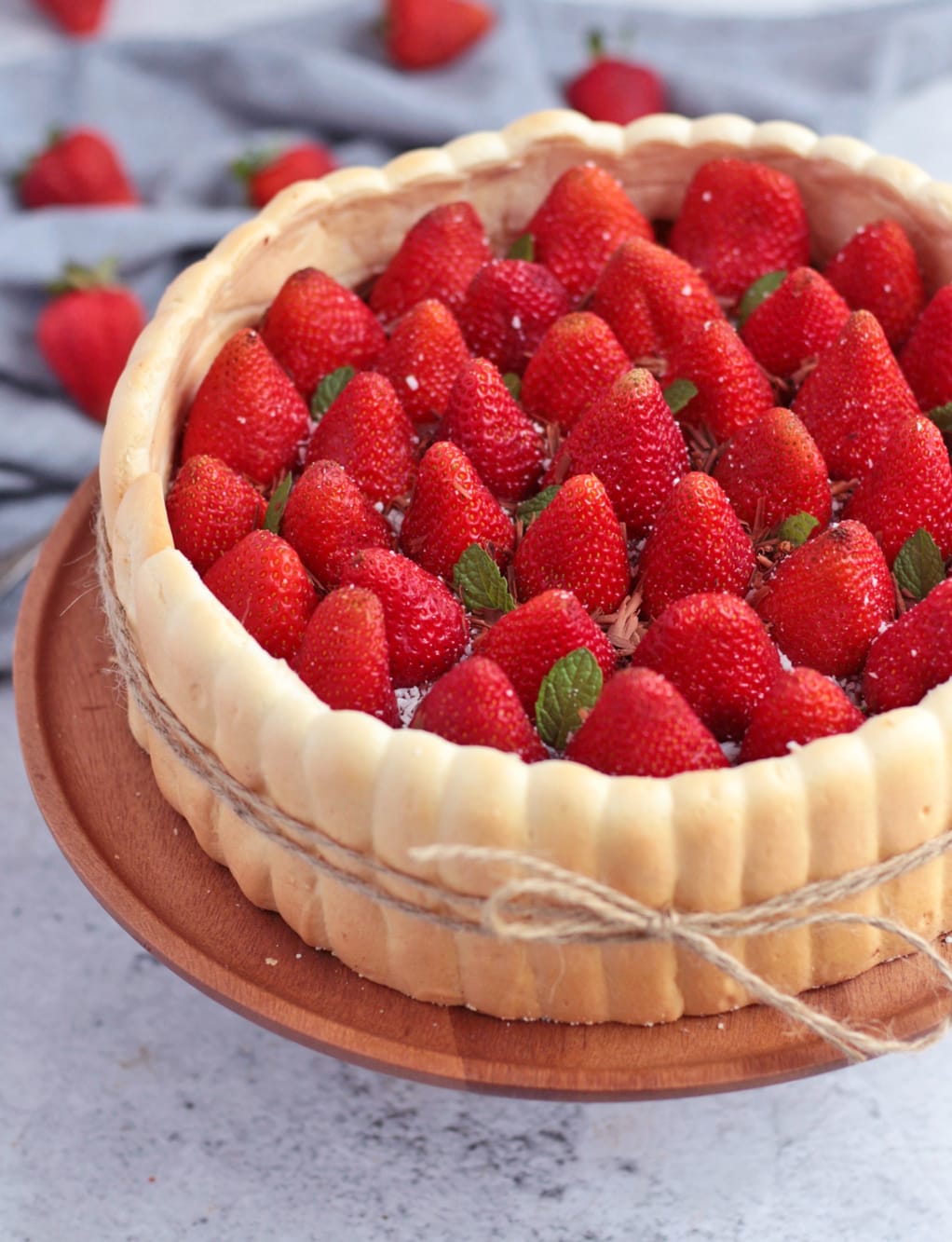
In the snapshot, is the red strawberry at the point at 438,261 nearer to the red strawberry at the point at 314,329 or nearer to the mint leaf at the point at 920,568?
the red strawberry at the point at 314,329

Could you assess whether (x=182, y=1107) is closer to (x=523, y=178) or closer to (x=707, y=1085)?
(x=707, y=1085)

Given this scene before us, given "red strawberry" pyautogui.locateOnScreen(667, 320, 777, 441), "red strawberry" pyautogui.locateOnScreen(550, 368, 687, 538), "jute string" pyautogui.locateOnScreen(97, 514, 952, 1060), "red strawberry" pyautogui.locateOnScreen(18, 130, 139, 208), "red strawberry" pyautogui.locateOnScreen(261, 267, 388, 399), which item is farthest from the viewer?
"red strawberry" pyautogui.locateOnScreen(18, 130, 139, 208)

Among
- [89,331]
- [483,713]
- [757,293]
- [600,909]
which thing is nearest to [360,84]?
[89,331]

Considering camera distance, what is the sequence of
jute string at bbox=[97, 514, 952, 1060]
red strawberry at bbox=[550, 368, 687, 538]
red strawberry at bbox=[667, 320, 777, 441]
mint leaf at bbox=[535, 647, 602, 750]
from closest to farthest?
1. jute string at bbox=[97, 514, 952, 1060]
2. mint leaf at bbox=[535, 647, 602, 750]
3. red strawberry at bbox=[550, 368, 687, 538]
4. red strawberry at bbox=[667, 320, 777, 441]

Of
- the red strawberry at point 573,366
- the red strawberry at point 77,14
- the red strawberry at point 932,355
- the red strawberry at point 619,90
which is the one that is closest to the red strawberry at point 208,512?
the red strawberry at point 573,366

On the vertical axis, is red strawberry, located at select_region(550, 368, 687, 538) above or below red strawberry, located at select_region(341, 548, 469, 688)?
above

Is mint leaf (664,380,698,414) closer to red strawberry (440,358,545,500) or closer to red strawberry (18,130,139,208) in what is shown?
red strawberry (440,358,545,500)

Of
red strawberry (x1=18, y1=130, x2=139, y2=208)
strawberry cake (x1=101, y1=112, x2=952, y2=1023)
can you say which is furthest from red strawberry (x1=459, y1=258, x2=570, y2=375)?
red strawberry (x1=18, y1=130, x2=139, y2=208)
